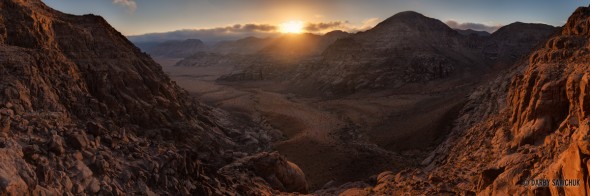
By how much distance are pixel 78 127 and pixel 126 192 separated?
→ 420 cm

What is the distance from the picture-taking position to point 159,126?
3062 centimetres

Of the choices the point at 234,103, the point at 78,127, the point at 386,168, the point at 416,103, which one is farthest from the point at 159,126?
the point at 416,103

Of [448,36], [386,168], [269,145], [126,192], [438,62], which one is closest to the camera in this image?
[126,192]

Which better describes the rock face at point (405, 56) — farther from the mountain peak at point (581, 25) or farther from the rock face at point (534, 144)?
the rock face at point (534, 144)

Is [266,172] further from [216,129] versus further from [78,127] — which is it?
[216,129]

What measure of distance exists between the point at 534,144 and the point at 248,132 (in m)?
29.9

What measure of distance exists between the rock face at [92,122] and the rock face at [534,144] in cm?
1011

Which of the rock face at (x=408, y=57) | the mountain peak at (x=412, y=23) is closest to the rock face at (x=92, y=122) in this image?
the rock face at (x=408, y=57)

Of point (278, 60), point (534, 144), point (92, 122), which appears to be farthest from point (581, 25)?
point (278, 60)

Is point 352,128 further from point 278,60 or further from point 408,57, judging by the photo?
point 278,60

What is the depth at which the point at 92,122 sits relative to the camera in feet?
62.0

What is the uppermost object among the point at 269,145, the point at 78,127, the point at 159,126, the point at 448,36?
the point at 448,36

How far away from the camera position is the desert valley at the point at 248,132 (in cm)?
1518

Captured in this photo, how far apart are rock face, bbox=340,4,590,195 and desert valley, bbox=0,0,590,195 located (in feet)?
0.24
